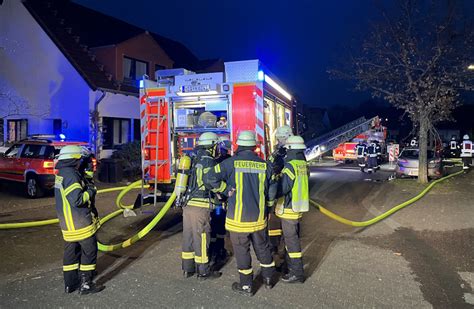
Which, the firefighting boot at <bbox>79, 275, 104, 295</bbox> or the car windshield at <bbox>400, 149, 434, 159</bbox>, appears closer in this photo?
the firefighting boot at <bbox>79, 275, 104, 295</bbox>

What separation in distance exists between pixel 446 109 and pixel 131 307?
1262cm

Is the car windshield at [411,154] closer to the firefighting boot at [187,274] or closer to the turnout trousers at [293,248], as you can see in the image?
the turnout trousers at [293,248]

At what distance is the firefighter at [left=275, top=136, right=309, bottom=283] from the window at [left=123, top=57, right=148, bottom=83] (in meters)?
14.1

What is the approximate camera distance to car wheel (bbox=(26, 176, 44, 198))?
34.0 feet

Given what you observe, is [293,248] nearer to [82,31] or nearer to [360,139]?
[82,31]

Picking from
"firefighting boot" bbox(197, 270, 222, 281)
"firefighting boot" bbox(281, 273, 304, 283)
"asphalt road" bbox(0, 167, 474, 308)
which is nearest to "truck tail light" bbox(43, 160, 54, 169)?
"asphalt road" bbox(0, 167, 474, 308)

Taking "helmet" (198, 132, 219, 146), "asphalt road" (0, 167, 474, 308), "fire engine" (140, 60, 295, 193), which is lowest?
"asphalt road" (0, 167, 474, 308)

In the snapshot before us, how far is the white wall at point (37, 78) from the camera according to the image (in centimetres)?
1545

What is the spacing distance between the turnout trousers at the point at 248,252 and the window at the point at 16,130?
600 inches

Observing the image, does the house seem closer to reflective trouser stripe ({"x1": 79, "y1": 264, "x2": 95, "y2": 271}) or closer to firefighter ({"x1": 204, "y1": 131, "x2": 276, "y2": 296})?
reflective trouser stripe ({"x1": 79, "y1": 264, "x2": 95, "y2": 271})

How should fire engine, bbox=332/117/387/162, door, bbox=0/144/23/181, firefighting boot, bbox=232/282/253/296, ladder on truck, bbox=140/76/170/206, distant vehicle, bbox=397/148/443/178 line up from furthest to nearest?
fire engine, bbox=332/117/387/162
distant vehicle, bbox=397/148/443/178
door, bbox=0/144/23/181
ladder on truck, bbox=140/76/170/206
firefighting boot, bbox=232/282/253/296

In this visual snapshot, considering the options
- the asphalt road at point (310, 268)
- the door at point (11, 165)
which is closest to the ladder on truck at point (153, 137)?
the asphalt road at point (310, 268)

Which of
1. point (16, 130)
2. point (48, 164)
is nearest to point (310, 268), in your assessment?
point (48, 164)

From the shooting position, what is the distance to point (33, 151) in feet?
34.8
